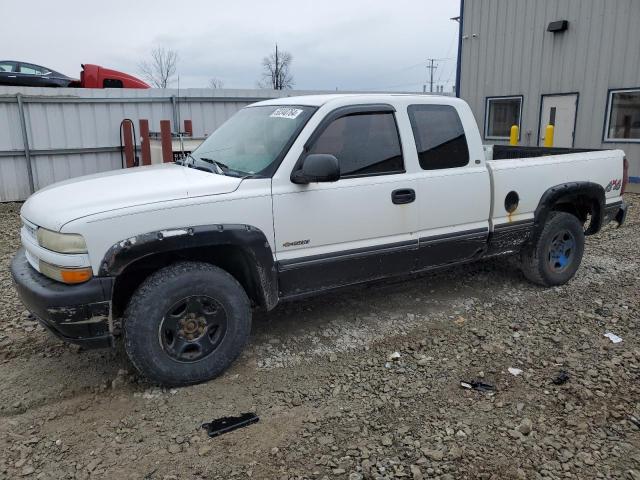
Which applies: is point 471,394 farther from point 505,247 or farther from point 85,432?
point 85,432

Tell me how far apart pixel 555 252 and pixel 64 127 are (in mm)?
9919

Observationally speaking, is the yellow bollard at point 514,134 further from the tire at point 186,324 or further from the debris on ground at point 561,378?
the tire at point 186,324

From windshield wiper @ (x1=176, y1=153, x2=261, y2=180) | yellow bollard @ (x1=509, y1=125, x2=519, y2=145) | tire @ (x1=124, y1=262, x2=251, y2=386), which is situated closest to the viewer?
tire @ (x1=124, y1=262, x2=251, y2=386)

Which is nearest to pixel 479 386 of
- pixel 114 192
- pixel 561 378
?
pixel 561 378

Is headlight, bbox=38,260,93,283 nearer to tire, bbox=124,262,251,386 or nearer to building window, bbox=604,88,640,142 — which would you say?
tire, bbox=124,262,251,386

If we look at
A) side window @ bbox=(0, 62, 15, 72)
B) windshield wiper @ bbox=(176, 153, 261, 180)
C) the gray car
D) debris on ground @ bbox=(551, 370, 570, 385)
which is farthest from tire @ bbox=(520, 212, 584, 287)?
side window @ bbox=(0, 62, 15, 72)

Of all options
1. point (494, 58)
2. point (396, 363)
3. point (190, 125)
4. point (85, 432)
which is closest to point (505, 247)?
point (396, 363)

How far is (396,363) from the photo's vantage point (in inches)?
152

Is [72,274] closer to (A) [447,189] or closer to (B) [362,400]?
(B) [362,400]

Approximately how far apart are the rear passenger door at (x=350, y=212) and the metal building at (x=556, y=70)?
9532 millimetres

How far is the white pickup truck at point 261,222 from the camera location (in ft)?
10.4

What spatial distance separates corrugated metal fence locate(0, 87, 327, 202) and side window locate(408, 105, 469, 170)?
29.5ft

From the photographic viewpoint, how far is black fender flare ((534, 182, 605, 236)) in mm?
5062

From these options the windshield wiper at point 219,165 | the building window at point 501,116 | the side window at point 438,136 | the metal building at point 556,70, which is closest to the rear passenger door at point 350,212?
the side window at point 438,136
